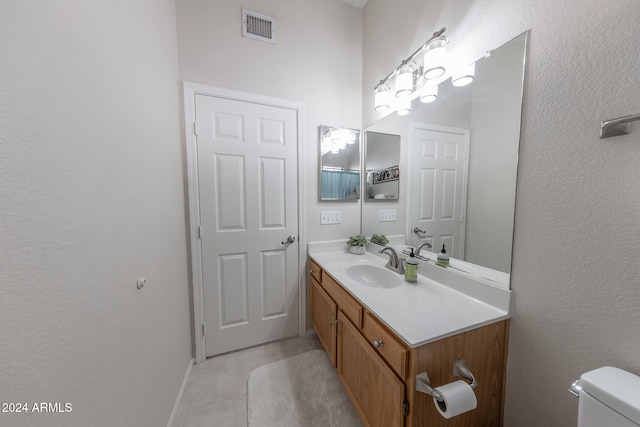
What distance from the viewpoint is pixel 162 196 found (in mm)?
1219

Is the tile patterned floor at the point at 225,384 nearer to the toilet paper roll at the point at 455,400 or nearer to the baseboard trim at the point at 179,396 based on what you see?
the baseboard trim at the point at 179,396

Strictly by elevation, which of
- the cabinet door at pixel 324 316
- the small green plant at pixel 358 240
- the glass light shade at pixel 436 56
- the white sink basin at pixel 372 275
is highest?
the glass light shade at pixel 436 56

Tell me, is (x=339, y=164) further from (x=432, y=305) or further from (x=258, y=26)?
(x=432, y=305)

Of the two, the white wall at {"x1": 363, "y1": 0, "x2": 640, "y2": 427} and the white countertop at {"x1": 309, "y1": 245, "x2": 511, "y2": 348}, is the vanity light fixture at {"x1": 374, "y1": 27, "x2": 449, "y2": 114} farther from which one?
the white countertop at {"x1": 309, "y1": 245, "x2": 511, "y2": 348}

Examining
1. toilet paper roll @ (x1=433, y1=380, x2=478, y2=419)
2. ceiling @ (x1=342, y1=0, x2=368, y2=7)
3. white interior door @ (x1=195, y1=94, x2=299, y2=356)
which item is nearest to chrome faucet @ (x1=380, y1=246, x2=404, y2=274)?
toilet paper roll @ (x1=433, y1=380, x2=478, y2=419)

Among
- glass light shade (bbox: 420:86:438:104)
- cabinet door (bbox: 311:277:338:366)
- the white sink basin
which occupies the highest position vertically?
glass light shade (bbox: 420:86:438:104)

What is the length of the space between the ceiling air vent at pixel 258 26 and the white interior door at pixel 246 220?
54 centimetres

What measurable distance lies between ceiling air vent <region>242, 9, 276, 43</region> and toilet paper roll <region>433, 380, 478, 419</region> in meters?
2.41

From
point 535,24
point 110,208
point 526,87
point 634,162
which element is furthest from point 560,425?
point 110,208

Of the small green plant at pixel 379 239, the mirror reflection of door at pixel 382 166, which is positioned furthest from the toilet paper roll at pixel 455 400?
the mirror reflection of door at pixel 382 166

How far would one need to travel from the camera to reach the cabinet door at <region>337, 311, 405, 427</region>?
34.2 inches

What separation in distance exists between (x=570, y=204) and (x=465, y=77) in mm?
785

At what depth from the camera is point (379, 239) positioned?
72.7 inches

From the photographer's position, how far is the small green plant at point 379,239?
1.80 metres
